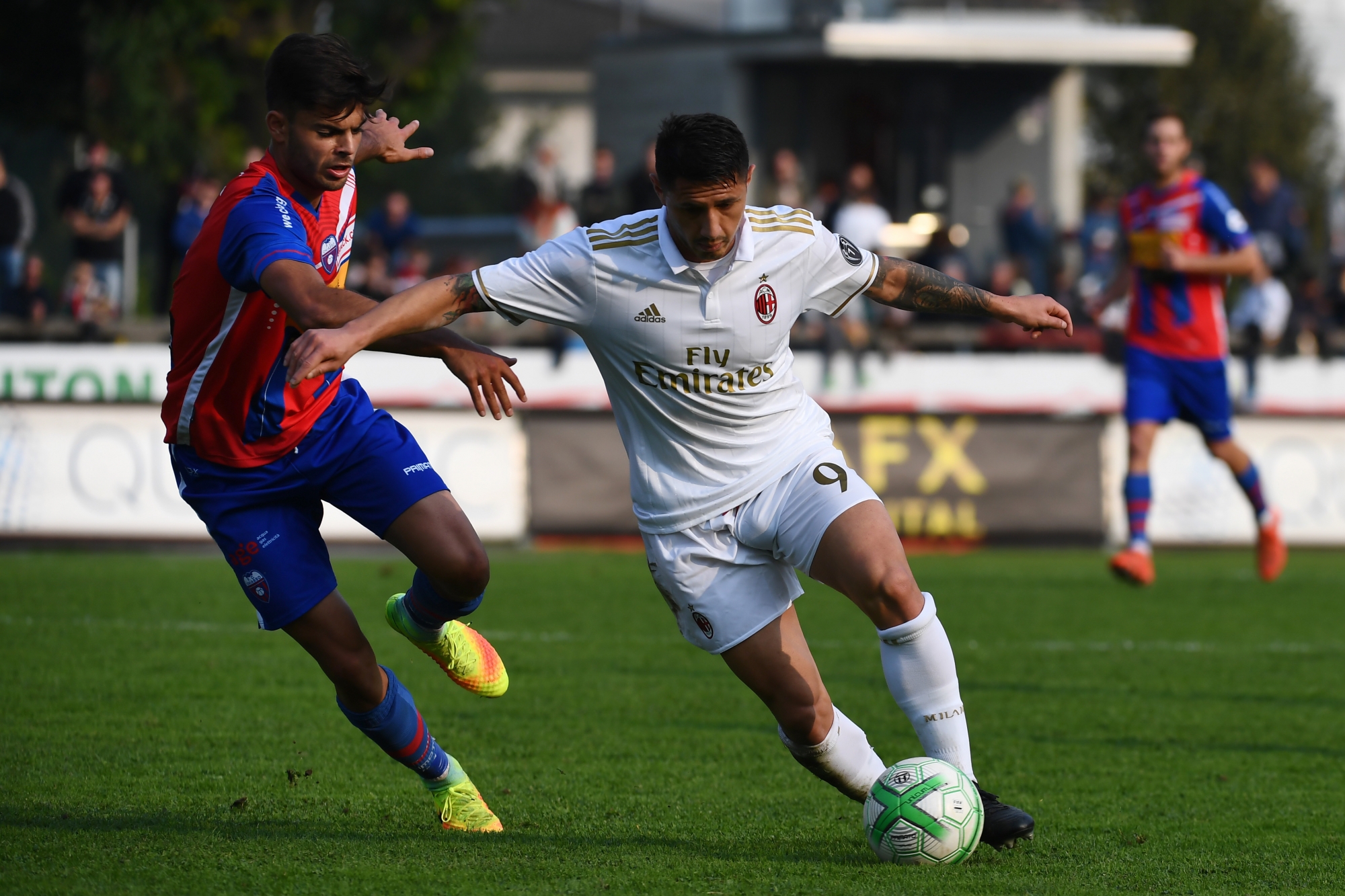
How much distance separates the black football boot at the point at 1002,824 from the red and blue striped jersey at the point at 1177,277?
20.6 ft

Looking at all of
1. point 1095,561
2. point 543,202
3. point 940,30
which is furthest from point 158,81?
point 1095,561

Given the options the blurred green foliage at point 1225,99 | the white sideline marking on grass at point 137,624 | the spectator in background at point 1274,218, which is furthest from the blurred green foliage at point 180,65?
the blurred green foliage at point 1225,99

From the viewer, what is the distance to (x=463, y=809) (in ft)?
16.8

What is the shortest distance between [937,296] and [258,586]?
218cm

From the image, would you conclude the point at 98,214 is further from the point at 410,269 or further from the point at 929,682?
the point at 929,682

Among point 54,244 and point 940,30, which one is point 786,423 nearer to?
point 940,30

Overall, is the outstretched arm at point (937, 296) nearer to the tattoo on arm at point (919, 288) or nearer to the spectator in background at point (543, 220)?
the tattoo on arm at point (919, 288)

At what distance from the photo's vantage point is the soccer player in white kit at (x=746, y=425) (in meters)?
4.61

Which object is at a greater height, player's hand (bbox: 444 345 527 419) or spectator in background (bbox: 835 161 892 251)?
spectator in background (bbox: 835 161 892 251)

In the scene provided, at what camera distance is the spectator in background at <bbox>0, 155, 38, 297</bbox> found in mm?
15859

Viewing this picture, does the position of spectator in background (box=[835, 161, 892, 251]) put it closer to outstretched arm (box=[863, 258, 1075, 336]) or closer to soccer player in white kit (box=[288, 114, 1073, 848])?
outstretched arm (box=[863, 258, 1075, 336])

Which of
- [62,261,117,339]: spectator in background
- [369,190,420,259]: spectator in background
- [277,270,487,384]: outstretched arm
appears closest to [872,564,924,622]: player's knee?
[277,270,487,384]: outstretched arm

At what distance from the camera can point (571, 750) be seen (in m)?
6.36

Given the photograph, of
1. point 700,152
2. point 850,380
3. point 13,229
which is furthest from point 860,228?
point 700,152
